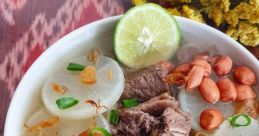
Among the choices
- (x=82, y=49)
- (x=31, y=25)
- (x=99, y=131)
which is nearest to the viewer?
(x=99, y=131)

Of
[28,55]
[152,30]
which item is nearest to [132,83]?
[152,30]

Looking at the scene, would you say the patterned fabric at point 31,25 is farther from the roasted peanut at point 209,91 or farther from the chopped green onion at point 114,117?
the roasted peanut at point 209,91

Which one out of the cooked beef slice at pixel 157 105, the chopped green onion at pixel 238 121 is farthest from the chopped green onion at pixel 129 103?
the chopped green onion at pixel 238 121

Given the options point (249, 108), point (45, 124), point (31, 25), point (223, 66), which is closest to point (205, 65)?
point (223, 66)

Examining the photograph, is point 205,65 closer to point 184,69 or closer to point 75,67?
point 184,69

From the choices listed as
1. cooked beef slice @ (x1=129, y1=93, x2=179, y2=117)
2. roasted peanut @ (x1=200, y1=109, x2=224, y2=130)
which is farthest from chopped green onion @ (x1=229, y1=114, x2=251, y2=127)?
cooked beef slice @ (x1=129, y1=93, x2=179, y2=117)

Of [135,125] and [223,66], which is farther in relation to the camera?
[223,66]
